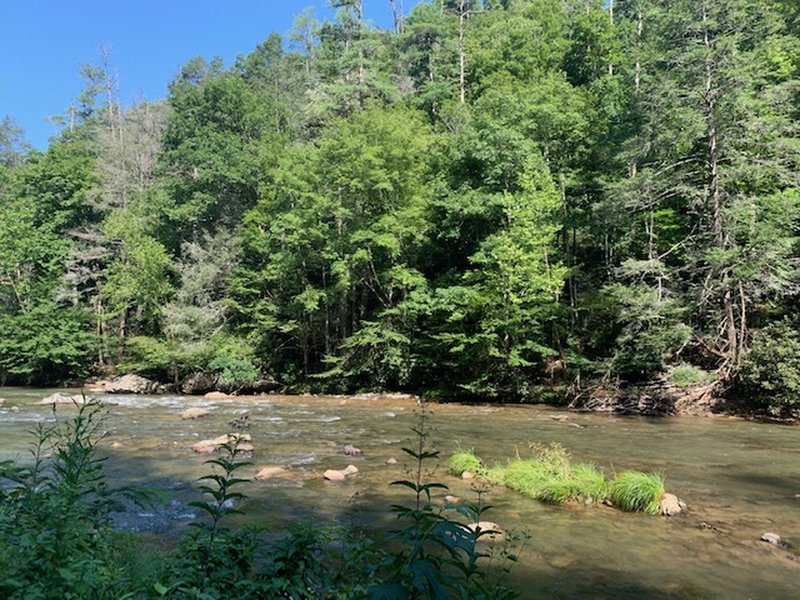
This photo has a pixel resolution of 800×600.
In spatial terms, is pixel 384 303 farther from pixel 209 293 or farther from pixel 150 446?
pixel 150 446

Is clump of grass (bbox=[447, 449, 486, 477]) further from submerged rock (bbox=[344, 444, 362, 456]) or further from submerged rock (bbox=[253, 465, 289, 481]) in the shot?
submerged rock (bbox=[253, 465, 289, 481])

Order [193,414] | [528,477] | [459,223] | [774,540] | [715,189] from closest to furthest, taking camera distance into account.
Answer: [774,540] < [528,477] < [193,414] < [715,189] < [459,223]

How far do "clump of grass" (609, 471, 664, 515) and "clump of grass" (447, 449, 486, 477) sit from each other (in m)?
2.47

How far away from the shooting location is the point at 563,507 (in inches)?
331

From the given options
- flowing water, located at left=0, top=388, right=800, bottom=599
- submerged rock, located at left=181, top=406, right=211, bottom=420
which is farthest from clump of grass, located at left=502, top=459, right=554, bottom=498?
submerged rock, located at left=181, top=406, right=211, bottom=420

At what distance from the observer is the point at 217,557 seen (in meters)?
3.12

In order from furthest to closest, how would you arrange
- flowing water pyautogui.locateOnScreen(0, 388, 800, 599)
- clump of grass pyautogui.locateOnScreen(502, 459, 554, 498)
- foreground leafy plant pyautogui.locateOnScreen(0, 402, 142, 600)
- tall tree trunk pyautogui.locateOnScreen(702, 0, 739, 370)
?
1. tall tree trunk pyautogui.locateOnScreen(702, 0, 739, 370)
2. clump of grass pyautogui.locateOnScreen(502, 459, 554, 498)
3. flowing water pyautogui.locateOnScreen(0, 388, 800, 599)
4. foreground leafy plant pyautogui.locateOnScreen(0, 402, 142, 600)

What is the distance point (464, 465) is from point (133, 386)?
969 inches

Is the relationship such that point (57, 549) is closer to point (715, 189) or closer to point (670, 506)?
point (670, 506)

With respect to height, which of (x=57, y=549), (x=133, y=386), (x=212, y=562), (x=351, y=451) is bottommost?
(x=133, y=386)

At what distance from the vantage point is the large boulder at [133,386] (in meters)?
29.3

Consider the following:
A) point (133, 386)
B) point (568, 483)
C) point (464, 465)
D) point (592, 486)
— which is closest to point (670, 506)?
point (592, 486)

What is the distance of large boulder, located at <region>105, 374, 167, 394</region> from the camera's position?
2928 cm

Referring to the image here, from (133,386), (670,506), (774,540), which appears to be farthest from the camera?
(133,386)
